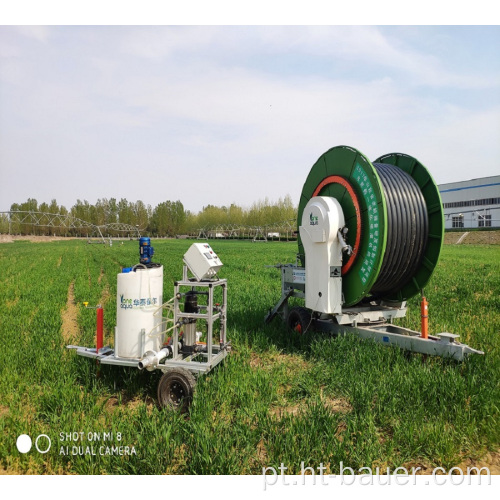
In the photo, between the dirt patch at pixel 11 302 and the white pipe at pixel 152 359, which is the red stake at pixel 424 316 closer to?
the white pipe at pixel 152 359

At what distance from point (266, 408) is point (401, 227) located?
3.40 meters

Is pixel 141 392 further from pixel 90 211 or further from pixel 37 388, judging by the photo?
pixel 90 211

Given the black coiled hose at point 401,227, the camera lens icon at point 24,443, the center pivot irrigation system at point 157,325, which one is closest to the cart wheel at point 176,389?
the center pivot irrigation system at point 157,325

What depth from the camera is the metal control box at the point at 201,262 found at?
503cm

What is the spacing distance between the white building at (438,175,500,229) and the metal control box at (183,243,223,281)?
176 feet

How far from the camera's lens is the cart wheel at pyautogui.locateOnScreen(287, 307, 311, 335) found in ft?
22.5

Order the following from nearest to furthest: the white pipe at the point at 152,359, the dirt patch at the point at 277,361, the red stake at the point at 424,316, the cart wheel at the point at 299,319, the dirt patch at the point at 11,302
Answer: the white pipe at the point at 152,359
the red stake at the point at 424,316
the dirt patch at the point at 277,361
the cart wheel at the point at 299,319
the dirt patch at the point at 11,302

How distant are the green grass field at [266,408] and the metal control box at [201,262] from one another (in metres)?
1.29

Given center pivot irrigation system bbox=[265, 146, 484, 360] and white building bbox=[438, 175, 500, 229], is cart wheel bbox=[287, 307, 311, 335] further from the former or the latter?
white building bbox=[438, 175, 500, 229]

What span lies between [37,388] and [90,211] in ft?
277

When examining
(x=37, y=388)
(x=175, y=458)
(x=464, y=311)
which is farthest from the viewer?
(x=464, y=311)

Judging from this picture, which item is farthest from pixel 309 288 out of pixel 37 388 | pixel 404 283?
pixel 37 388

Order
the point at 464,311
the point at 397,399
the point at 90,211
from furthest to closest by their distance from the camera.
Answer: the point at 90,211, the point at 464,311, the point at 397,399

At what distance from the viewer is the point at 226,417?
4.31 meters
